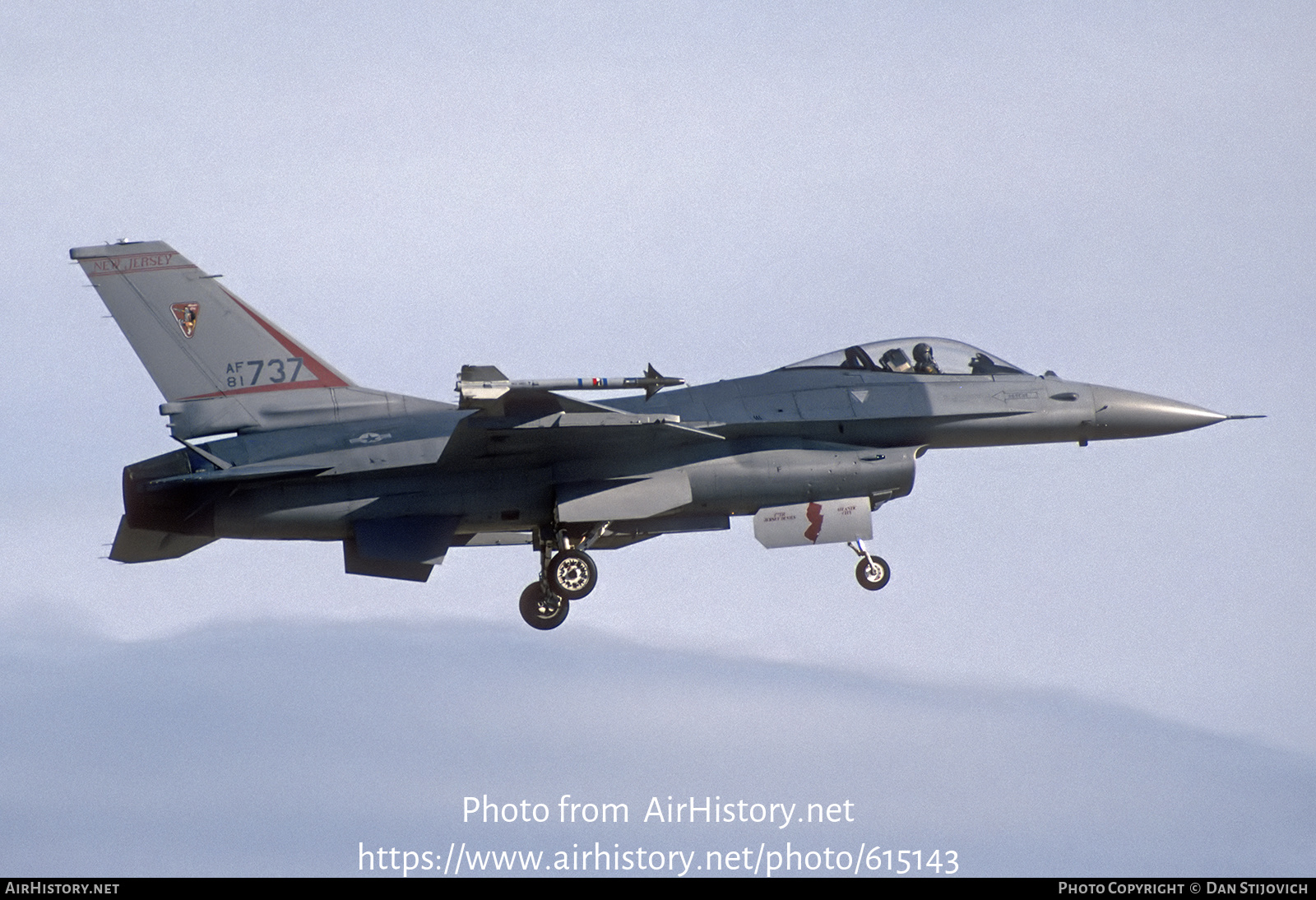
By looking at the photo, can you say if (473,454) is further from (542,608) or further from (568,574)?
(542,608)

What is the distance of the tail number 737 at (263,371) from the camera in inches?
825

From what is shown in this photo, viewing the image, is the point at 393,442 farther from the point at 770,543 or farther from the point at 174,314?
the point at 770,543

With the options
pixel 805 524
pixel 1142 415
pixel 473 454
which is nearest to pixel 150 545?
pixel 473 454

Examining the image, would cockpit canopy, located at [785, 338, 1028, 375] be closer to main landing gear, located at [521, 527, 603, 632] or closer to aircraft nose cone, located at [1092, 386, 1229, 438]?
aircraft nose cone, located at [1092, 386, 1229, 438]

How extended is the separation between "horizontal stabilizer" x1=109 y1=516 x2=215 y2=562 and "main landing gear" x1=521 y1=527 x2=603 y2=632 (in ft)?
13.4

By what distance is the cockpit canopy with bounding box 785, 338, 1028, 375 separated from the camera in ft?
74.2

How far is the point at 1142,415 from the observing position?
2288 centimetres

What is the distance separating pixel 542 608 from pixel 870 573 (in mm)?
4277

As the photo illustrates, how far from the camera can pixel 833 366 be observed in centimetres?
2252

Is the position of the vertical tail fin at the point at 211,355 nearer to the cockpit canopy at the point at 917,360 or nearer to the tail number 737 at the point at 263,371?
the tail number 737 at the point at 263,371

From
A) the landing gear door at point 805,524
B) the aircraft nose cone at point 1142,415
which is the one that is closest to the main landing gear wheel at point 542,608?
the landing gear door at point 805,524

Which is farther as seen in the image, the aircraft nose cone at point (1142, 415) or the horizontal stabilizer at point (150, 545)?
the aircraft nose cone at point (1142, 415)

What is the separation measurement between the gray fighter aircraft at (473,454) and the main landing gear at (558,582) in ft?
0.09
